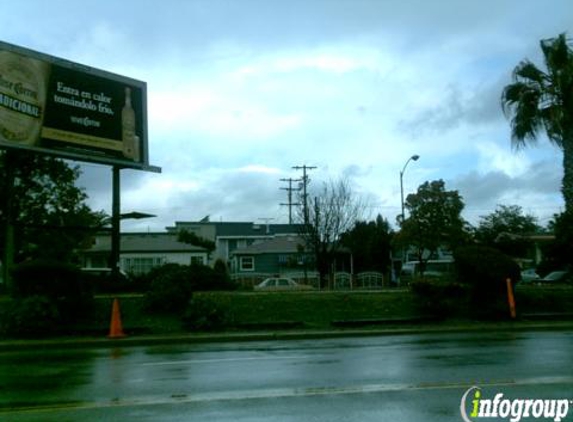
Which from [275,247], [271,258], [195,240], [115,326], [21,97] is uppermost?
[21,97]

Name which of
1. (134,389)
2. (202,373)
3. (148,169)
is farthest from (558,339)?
(148,169)

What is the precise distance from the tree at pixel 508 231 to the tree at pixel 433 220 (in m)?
10.3

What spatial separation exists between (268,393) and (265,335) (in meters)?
9.43

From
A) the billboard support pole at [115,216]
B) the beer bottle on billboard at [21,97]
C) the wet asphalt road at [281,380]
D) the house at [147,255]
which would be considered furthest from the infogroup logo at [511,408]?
the house at [147,255]

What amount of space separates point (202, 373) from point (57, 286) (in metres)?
9.55

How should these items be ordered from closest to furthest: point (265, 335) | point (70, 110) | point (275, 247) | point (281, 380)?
point (281, 380)
point (265, 335)
point (70, 110)
point (275, 247)

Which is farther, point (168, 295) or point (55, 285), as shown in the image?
point (168, 295)

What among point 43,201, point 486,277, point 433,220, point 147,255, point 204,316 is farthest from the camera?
point 147,255

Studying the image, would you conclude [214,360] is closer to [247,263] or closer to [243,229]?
[247,263]

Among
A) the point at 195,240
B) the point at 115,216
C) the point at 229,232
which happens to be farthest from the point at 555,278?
the point at 229,232

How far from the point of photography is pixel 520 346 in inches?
591

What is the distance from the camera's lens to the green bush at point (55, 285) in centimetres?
1956

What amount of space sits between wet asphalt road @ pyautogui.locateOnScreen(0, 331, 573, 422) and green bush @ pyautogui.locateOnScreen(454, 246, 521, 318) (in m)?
5.71

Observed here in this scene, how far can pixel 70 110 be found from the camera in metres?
24.9
